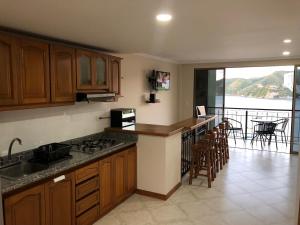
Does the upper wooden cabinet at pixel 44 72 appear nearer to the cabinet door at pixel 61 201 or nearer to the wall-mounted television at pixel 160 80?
the cabinet door at pixel 61 201

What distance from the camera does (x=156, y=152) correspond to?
373 centimetres

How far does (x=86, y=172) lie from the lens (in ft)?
9.51

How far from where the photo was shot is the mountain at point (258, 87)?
830 cm

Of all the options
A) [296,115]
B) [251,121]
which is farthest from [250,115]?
[296,115]

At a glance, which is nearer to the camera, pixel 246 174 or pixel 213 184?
pixel 213 184

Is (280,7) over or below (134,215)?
over

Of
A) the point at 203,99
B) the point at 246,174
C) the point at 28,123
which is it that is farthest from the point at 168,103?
the point at 28,123

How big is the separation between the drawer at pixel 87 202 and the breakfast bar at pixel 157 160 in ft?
3.15

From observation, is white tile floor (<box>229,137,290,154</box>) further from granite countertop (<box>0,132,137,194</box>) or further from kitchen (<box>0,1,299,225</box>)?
granite countertop (<box>0,132,137,194</box>)

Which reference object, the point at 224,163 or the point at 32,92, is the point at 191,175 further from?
the point at 32,92

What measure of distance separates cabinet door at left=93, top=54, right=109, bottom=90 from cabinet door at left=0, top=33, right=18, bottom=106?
4.09ft

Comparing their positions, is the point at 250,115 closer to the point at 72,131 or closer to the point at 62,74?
the point at 72,131

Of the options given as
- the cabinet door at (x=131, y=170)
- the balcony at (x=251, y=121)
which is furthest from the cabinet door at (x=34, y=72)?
the balcony at (x=251, y=121)

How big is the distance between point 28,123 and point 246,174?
Answer: 3.89m
